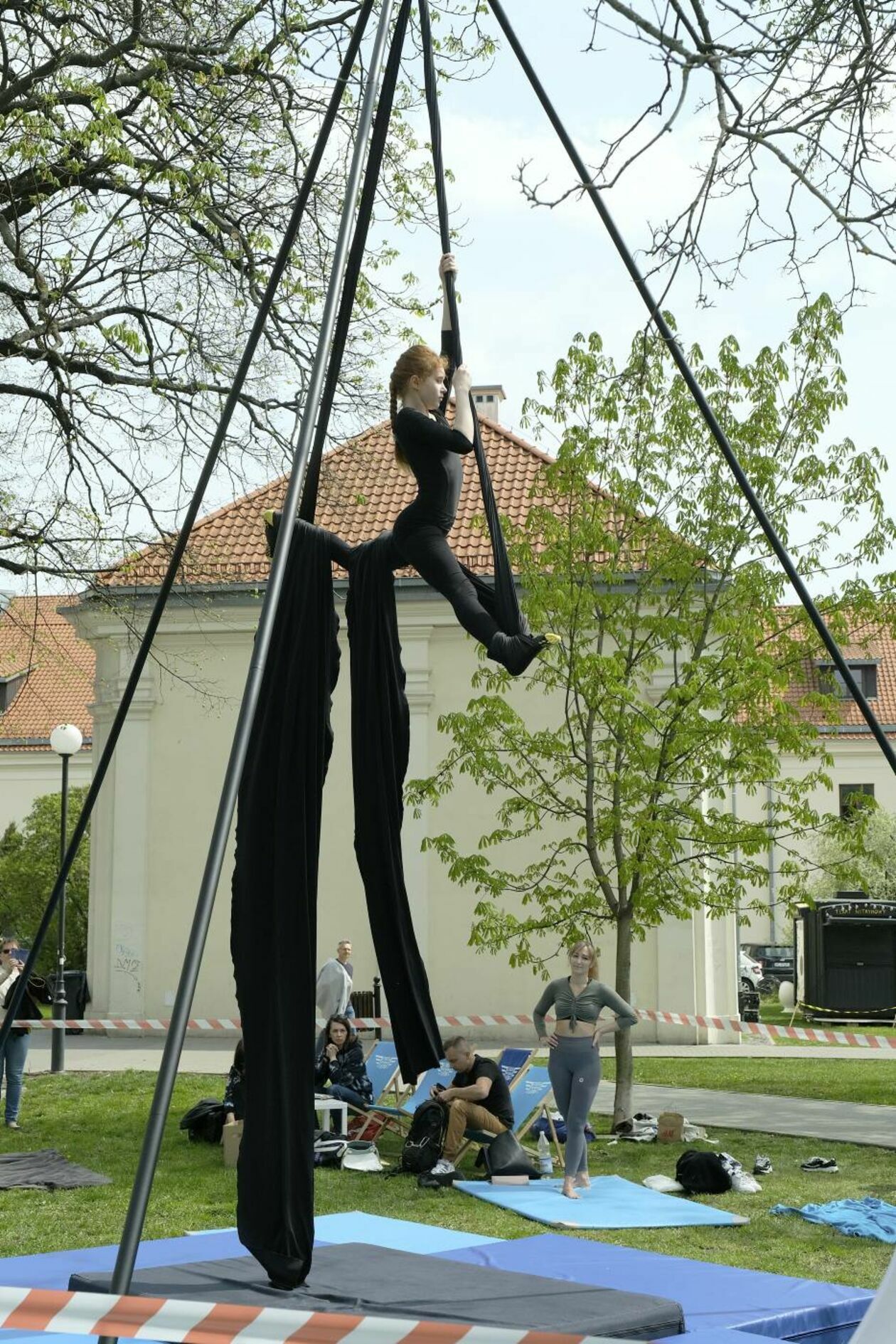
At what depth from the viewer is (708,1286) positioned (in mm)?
7148

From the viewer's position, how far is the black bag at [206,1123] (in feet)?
42.0

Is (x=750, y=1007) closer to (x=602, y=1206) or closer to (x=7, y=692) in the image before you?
(x=602, y=1206)

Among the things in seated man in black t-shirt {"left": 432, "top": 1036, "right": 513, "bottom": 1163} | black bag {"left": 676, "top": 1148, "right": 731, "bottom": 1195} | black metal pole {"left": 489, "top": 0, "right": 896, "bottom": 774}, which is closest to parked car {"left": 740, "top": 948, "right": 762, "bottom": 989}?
seated man in black t-shirt {"left": 432, "top": 1036, "right": 513, "bottom": 1163}

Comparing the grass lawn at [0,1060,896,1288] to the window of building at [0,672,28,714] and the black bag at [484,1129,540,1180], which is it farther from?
the window of building at [0,672,28,714]

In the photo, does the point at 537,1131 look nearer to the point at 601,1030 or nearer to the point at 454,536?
the point at 601,1030

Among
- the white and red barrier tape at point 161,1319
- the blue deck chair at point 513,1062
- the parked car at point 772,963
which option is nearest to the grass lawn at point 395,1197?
the blue deck chair at point 513,1062

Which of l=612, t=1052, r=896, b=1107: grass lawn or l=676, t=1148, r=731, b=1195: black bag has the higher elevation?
l=676, t=1148, r=731, b=1195: black bag

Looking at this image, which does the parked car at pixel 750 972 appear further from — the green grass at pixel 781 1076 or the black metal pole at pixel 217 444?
the black metal pole at pixel 217 444

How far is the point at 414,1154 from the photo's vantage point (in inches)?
447

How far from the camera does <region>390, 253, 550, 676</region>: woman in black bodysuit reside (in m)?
5.38

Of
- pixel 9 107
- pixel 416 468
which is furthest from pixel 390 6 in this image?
pixel 9 107

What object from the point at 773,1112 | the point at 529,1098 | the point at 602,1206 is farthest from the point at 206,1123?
the point at 773,1112

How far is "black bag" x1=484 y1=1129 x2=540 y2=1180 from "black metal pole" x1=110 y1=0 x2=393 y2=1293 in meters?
6.55

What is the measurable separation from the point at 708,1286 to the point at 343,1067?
6.26m
